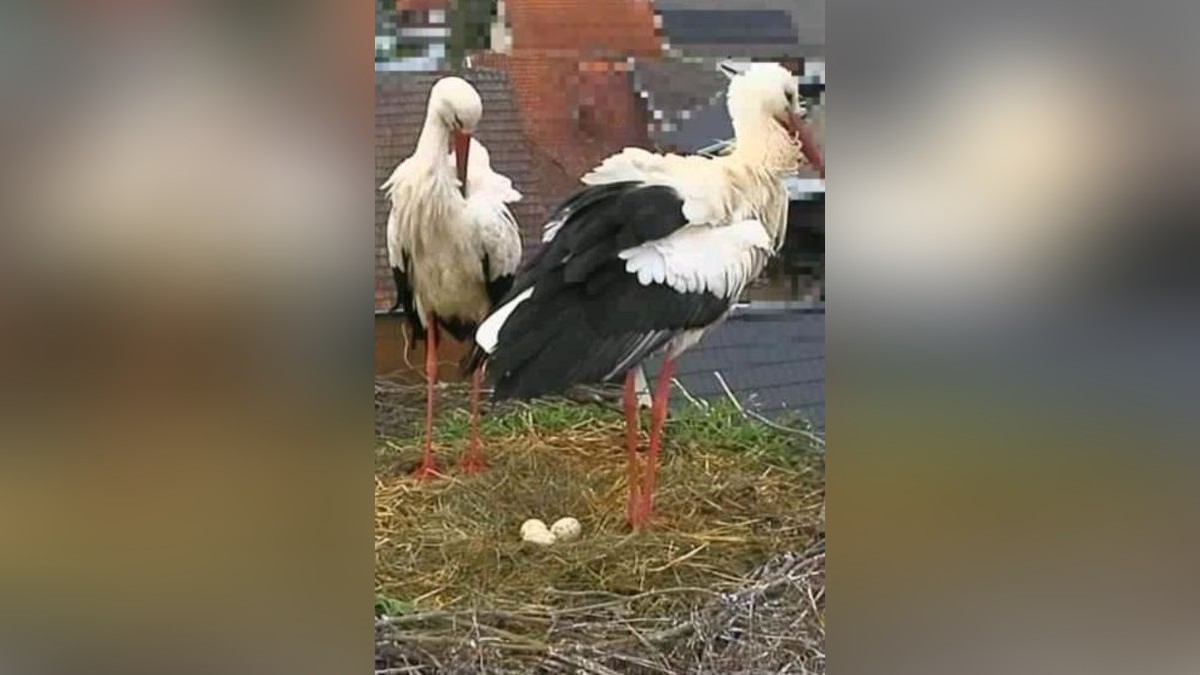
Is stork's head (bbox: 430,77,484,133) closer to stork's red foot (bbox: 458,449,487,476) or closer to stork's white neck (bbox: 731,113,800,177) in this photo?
stork's white neck (bbox: 731,113,800,177)

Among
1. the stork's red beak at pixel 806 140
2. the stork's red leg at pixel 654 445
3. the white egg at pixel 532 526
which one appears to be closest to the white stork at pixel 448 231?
the white egg at pixel 532 526

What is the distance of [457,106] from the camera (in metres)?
1.64

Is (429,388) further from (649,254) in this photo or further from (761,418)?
(761,418)

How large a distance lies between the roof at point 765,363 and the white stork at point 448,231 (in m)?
0.28

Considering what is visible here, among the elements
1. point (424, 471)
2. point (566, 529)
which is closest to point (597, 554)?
point (566, 529)

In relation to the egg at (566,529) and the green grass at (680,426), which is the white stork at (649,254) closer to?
the green grass at (680,426)

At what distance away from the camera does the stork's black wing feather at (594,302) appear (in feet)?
5.40

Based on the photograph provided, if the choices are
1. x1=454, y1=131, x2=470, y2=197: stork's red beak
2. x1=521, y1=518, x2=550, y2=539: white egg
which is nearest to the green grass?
x1=521, y1=518, x2=550, y2=539: white egg

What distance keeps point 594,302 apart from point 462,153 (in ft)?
0.96
